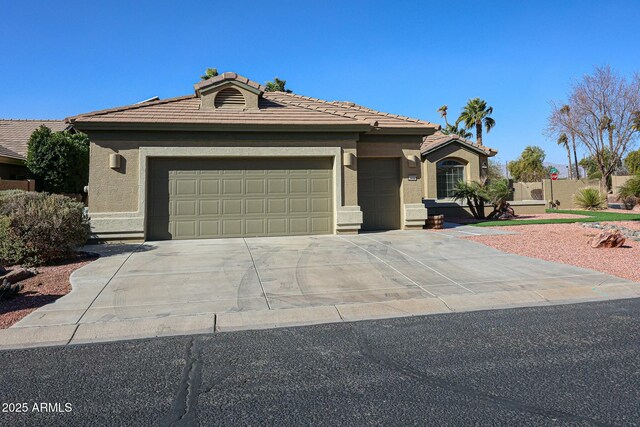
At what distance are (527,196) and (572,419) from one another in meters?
27.2

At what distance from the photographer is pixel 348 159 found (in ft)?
44.2

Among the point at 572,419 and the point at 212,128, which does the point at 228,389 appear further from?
the point at 212,128

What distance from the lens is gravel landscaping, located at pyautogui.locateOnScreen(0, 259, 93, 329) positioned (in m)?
5.70

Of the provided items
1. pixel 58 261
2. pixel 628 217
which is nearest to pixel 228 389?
pixel 58 261

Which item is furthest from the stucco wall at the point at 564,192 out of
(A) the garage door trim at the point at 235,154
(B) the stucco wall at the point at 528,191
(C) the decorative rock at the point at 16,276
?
(C) the decorative rock at the point at 16,276

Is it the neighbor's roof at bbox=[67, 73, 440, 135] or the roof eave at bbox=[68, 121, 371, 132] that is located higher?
the neighbor's roof at bbox=[67, 73, 440, 135]

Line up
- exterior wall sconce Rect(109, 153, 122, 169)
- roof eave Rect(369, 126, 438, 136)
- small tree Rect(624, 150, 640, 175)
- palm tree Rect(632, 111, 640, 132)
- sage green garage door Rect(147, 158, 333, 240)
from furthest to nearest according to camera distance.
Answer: small tree Rect(624, 150, 640, 175), palm tree Rect(632, 111, 640, 132), roof eave Rect(369, 126, 438, 136), sage green garage door Rect(147, 158, 333, 240), exterior wall sconce Rect(109, 153, 122, 169)

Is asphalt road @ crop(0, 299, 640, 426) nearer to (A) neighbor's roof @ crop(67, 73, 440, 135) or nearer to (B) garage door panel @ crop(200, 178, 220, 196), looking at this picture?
(B) garage door panel @ crop(200, 178, 220, 196)

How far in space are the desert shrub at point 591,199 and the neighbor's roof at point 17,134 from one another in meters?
27.8

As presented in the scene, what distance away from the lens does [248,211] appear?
42.7 ft

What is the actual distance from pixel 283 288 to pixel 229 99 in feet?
27.6

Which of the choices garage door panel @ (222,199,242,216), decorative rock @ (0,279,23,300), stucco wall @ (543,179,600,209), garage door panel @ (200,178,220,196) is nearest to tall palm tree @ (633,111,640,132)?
stucco wall @ (543,179,600,209)

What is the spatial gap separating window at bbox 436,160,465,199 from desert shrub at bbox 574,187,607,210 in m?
6.90

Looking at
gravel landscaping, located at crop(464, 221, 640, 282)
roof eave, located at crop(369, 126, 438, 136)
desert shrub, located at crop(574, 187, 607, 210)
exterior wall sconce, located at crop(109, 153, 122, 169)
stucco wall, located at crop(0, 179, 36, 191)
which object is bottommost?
gravel landscaping, located at crop(464, 221, 640, 282)
